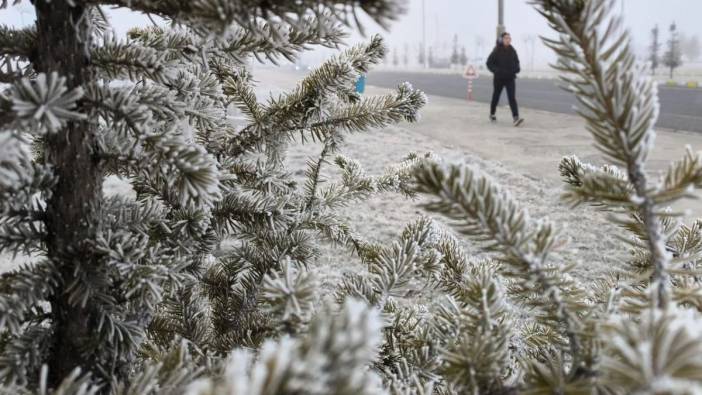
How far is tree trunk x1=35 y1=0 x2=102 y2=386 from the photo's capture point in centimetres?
69

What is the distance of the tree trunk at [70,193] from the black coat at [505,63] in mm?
9576

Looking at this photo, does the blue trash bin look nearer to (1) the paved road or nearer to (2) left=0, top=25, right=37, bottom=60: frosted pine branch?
(2) left=0, top=25, right=37, bottom=60: frosted pine branch

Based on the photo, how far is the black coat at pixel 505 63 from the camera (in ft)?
31.2

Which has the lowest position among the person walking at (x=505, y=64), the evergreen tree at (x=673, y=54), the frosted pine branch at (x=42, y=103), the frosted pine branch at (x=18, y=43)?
the frosted pine branch at (x=42, y=103)

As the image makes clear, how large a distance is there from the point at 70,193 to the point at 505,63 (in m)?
9.67

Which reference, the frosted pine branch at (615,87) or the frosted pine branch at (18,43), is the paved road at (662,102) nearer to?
the frosted pine branch at (18,43)

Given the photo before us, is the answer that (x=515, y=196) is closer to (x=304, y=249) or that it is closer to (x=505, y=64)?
(x=304, y=249)

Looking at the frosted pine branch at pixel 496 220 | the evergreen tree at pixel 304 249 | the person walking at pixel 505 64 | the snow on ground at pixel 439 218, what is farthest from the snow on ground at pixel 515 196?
the person walking at pixel 505 64

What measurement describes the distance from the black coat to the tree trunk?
9.58 meters

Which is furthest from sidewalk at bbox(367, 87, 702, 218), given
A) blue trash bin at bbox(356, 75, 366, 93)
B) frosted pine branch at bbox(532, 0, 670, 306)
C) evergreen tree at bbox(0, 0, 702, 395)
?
frosted pine branch at bbox(532, 0, 670, 306)

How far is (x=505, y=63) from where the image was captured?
9562mm

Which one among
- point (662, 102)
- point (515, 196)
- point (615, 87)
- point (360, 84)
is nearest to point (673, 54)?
point (662, 102)

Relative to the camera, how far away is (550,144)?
322 inches

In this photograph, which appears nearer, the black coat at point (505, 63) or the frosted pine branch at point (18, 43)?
the frosted pine branch at point (18, 43)
